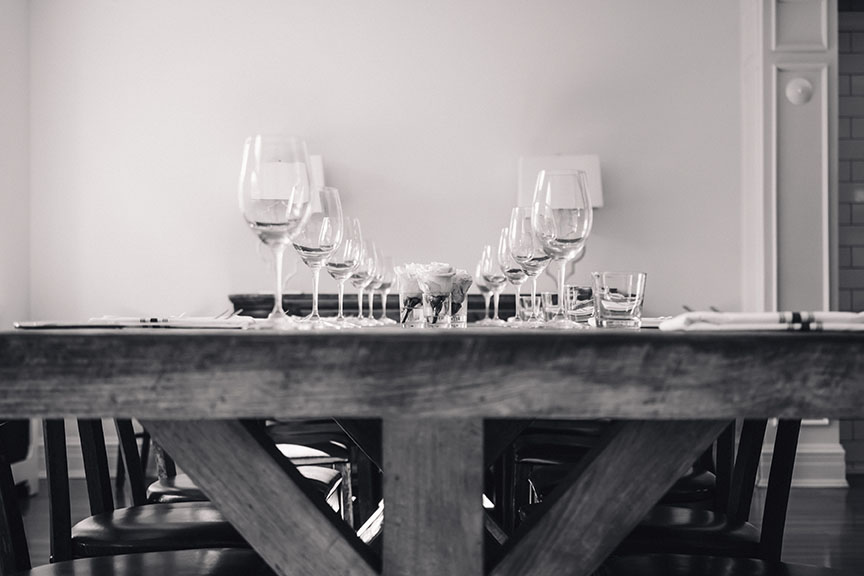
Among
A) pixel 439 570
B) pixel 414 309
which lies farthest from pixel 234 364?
pixel 414 309

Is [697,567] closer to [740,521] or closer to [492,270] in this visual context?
[740,521]

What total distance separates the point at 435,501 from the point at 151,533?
97cm

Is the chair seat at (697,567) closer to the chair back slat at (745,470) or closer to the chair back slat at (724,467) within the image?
the chair back slat at (745,470)

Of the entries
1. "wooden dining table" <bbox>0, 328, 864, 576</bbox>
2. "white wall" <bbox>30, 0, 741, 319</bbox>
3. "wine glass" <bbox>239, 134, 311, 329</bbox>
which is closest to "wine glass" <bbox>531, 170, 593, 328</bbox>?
"wine glass" <bbox>239, 134, 311, 329</bbox>

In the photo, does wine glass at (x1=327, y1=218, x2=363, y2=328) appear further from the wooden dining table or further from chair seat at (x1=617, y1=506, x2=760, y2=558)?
the wooden dining table

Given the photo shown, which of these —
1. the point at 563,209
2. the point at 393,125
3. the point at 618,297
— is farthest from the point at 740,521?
the point at 393,125

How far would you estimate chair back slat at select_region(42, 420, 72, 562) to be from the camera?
1.48m

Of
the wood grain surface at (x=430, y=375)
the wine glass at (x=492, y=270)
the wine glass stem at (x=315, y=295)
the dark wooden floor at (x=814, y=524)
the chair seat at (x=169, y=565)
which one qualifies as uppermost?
the wine glass at (x=492, y=270)

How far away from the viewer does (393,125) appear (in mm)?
5078

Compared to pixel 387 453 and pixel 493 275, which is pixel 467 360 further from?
pixel 493 275

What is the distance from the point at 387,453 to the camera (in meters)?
0.78

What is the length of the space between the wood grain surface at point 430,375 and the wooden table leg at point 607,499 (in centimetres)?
8

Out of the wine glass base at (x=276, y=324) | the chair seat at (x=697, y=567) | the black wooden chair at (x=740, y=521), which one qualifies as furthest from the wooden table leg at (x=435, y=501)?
the black wooden chair at (x=740, y=521)

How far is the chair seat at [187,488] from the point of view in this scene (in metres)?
2.04
